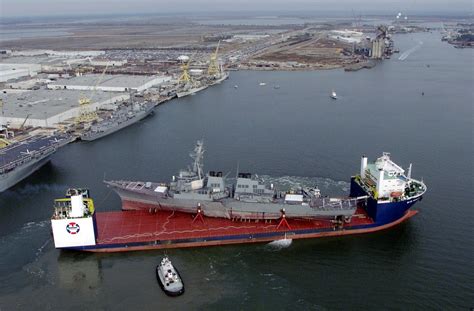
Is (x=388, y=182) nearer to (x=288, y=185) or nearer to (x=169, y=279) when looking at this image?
(x=288, y=185)

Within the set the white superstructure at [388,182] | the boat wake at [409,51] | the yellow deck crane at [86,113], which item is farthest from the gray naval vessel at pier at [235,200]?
the boat wake at [409,51]

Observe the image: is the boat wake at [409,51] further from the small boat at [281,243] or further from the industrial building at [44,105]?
the small boat at [281,243]

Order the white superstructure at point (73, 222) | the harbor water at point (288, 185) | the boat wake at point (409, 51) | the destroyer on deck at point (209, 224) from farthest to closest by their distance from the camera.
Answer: the boat wake at point (409, 51) < the destroyer on deck at point (209, 224) < the white superstructure at point (73, 222) < the harbor water at point (288, 185)

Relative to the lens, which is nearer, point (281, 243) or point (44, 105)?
point (281, 243)

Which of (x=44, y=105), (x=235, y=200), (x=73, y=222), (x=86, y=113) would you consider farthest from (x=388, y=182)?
(x=44, y=105)

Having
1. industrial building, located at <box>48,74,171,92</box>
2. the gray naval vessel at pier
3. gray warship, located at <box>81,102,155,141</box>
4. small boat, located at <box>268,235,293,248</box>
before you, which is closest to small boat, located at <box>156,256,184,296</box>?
the gray naval vessel at pier

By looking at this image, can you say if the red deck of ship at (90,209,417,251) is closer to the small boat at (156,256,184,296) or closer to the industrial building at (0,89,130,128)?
the small boat at (156,256,184,296)
